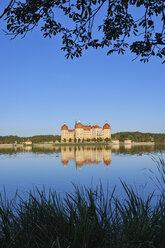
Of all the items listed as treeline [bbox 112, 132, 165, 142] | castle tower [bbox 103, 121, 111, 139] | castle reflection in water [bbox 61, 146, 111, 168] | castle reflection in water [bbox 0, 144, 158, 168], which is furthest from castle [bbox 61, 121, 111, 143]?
castle reflection in water [bbox 61, 146, 111, 168]

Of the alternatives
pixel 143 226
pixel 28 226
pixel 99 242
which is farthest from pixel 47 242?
pixel 143 226

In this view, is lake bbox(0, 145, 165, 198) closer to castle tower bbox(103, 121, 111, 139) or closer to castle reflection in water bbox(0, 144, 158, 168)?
castle reflection in water bbox(0, 144, 158, 168)

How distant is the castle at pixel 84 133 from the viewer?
427ft

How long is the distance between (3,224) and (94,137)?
132228mm

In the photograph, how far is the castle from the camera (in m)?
130

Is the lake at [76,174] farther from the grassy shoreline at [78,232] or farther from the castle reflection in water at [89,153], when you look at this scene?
the castle reflection in water at [89,153]

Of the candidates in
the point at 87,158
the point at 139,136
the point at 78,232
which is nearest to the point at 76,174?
the point at 87,158

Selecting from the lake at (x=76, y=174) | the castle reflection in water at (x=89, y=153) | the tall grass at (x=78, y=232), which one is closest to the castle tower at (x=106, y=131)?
the castle reflection in water at (x=89, y=153)

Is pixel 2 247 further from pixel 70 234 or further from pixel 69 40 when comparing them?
pixel 69 40

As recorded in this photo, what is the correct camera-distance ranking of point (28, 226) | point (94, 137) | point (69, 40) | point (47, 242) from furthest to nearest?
1. point (94, 137)
2. point (69, 40)
3. point (28, 226)
4. point (47, 242)

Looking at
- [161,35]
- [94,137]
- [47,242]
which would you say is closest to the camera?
[47,242]

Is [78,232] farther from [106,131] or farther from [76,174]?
[106,131]

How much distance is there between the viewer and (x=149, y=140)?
142 m

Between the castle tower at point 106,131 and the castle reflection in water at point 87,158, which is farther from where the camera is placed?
the castle tower at point 106,131
